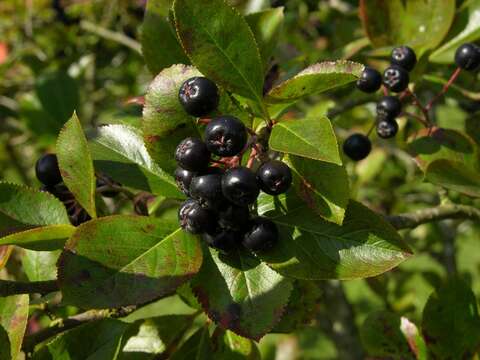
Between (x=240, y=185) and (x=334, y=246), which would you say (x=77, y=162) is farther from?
(x=334, y=246)

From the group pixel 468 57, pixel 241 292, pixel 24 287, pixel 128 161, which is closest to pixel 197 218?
pixel 241 292

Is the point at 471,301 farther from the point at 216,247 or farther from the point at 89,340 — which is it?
the point at 89,340

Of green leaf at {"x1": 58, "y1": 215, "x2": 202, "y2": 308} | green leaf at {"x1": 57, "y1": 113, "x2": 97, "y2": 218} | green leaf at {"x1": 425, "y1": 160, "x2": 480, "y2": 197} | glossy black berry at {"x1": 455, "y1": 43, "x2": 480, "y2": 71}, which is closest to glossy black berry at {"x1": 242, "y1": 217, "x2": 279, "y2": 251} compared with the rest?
green leaf at {"x1": 58, "y1": 215, "x2": 202, "y2": 308}

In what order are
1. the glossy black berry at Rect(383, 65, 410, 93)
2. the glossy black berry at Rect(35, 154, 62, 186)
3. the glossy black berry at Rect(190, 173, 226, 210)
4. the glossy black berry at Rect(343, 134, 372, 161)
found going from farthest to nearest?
1. the glossy black berry at Rect(343, 134, 372, 161)
2. the glossy black berry at Rect(383, 65, 410, 93)
3. the glossy black berry at Rect(35, 154, 62, 186)
4. the glossy black berry at Rect(190, 173, 226, 210)

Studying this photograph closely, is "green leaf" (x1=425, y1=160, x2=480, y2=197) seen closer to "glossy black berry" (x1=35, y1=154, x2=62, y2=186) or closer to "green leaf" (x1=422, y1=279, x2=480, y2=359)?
"green leaf" (x1=422, y1=279, x2=480, y2=359)

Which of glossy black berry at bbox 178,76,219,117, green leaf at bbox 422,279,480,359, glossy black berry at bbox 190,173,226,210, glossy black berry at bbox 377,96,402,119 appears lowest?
green leaf at bbox 422,279,480,359

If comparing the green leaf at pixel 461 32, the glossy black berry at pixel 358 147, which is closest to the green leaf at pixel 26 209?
the glossy black berry at pixel 358 147

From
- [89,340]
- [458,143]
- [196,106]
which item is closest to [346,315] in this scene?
[458,143]
